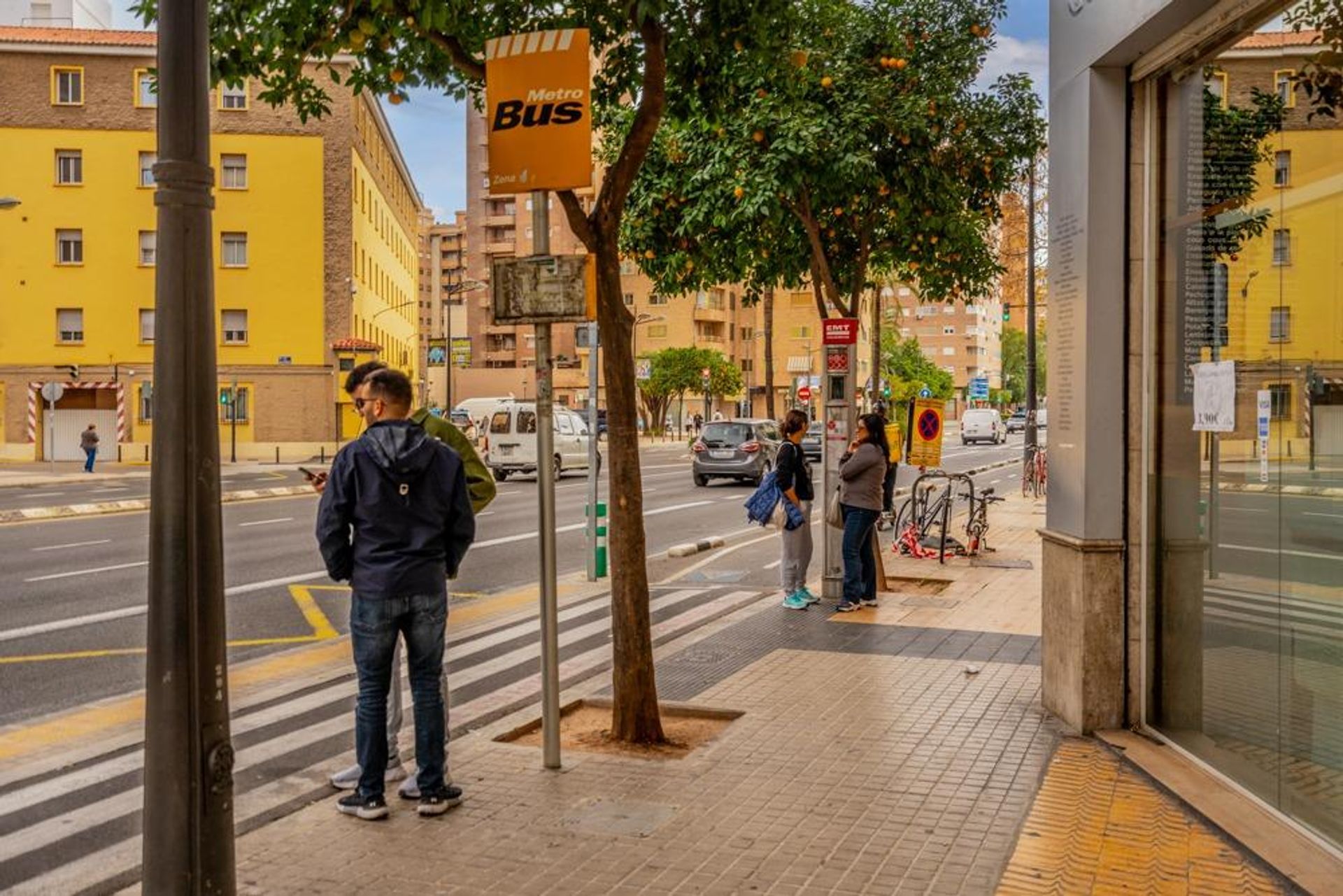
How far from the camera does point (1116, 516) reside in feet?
23.1

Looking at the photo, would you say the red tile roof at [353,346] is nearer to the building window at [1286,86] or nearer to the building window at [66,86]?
the building window at [66,86]

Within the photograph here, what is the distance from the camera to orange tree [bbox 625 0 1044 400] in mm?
12938

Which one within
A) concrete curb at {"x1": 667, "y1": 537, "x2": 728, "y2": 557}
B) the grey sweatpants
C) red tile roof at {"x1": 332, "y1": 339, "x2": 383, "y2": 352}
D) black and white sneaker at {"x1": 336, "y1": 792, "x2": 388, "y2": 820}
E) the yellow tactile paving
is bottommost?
concrete curb at {"x1": 667, "y1": 537, "x2": 728, "y2": 557}

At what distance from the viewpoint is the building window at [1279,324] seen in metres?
5.56

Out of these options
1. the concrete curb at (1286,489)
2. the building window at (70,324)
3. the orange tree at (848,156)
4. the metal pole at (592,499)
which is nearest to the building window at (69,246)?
the building window at (70,324)

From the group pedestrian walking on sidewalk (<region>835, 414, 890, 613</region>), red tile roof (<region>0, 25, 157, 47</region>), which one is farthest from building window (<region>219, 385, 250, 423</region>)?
pedestrian walking on sidewalk (<region>835, 414, 890, 613</region>)

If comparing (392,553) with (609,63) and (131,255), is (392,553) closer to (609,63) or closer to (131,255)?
(609,63)

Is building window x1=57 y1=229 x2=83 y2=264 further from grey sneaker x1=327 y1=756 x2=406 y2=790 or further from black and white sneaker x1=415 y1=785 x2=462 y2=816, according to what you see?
black and white sneaker x1=415 y1=785 x2=462 y2=816

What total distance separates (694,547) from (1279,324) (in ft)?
41.8

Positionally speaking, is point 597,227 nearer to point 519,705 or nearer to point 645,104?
point 645,104

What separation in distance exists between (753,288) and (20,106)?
1766 inches

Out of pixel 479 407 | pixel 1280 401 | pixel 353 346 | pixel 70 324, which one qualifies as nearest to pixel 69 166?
pixel 70 324

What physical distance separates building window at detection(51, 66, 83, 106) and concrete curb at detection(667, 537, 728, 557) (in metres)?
41.9

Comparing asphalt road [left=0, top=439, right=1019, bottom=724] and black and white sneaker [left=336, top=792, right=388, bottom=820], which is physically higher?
black and white sneaker [left=336, top=792, right=388, bottom=820]
